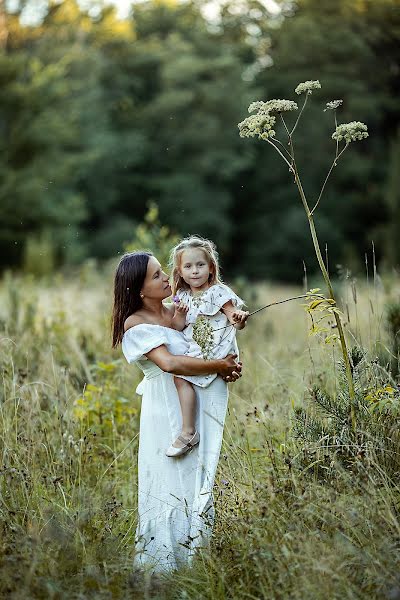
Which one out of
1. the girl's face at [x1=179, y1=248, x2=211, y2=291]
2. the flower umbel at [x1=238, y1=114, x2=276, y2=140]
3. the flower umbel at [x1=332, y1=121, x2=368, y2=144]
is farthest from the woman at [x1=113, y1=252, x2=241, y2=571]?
the flower umbel at [x1=332, y1=121, x2=368, y2=144]

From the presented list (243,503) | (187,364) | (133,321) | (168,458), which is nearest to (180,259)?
(133,321)

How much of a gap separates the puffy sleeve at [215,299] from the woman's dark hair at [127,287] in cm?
32

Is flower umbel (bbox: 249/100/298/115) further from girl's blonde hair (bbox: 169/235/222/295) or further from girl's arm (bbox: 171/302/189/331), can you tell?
girl's arm (bbox: 171/302/189/331)

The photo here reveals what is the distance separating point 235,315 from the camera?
11.6 feet

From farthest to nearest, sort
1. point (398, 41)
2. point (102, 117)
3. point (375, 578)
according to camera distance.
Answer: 1. point (102, 117)
2. point (398, 41)
3. point (375, 578)

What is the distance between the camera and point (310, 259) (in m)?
31.4

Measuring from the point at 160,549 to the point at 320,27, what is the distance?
23910 mm

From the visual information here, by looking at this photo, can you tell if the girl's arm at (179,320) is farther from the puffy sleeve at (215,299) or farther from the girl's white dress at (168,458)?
the puffy sleeve at (215,299)

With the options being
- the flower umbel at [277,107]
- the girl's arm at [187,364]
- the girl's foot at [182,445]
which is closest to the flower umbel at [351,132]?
the flower umbel at [277,107]

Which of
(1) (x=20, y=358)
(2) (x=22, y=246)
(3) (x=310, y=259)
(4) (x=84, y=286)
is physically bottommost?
(1) (x=20, y=358)

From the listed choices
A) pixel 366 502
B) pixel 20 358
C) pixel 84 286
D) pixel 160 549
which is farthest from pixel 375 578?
pixel 84 286

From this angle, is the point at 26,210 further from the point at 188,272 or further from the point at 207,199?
the point at 188,272

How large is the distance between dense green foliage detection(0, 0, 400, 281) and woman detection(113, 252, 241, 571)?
2192 centimetres

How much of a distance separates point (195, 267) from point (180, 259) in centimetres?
11
